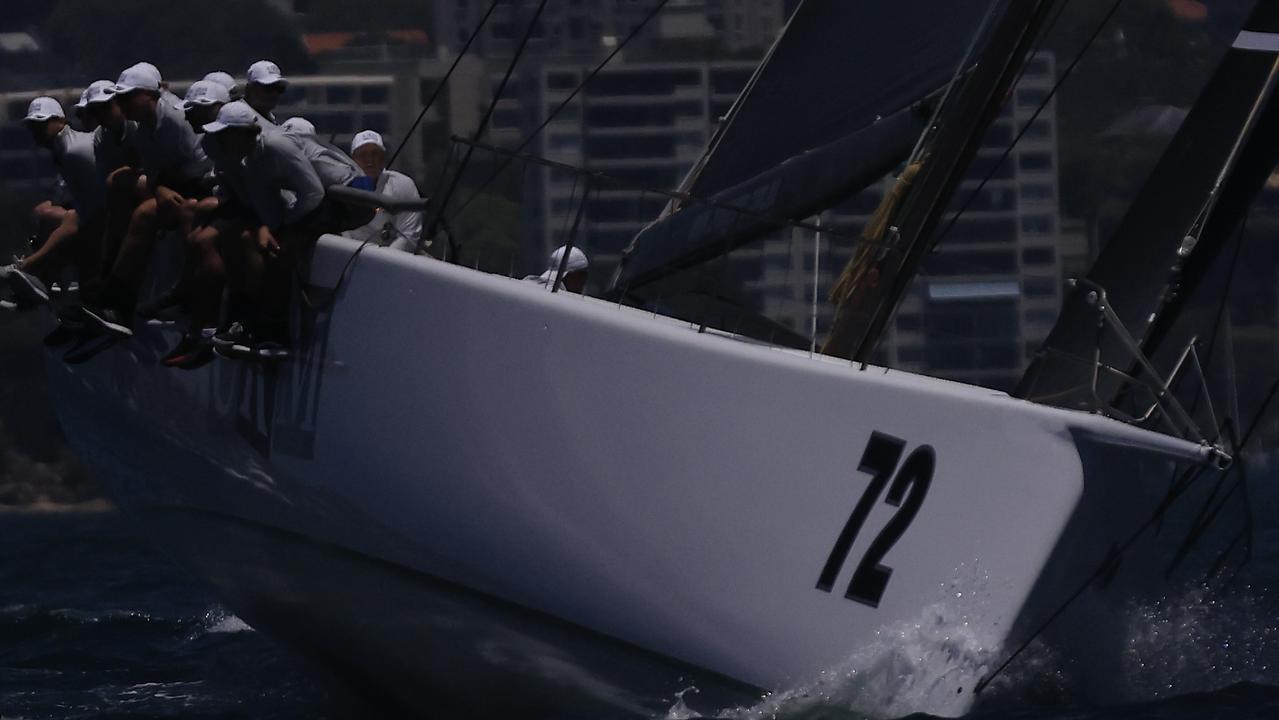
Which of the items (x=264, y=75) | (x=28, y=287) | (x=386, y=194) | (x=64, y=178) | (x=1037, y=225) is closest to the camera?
(x=386, y=194)

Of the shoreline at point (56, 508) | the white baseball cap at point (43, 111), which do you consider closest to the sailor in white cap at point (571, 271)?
the white baseball cap at point (43, 111)

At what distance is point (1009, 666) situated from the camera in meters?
4.30

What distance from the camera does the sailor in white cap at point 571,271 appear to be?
5.08 meters

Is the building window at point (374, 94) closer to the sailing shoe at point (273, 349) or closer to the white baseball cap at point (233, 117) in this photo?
the sailing shoe at point (273, 349)

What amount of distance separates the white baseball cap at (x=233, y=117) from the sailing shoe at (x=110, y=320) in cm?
86

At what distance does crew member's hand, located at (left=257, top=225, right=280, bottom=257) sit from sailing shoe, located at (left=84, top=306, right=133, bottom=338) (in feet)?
2.19

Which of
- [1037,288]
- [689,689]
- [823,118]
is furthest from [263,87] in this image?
[1037,288]

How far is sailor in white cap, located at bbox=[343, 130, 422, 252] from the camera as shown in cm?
510

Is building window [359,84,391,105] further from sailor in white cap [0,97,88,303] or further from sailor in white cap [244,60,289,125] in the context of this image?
sailor in white cap [244,60,289,125]

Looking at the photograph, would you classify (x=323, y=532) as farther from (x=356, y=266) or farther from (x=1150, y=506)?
(x=1150, y=506)

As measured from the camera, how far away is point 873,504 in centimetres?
423

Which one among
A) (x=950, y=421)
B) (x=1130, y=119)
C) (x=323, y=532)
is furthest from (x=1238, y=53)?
(x=1130, y=119)

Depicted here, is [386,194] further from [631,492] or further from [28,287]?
[28,287]

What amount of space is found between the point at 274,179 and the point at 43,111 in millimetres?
1287
